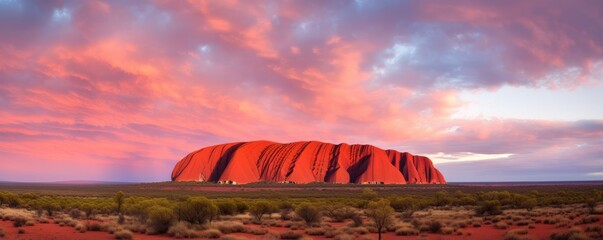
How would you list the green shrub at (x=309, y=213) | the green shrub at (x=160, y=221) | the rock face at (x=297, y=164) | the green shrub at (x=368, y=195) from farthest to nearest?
the rock face at (x=297, y=164), the green shrub at (x=368, y=195), the green shrub at (x=309, y=213), the green shrub at (x=160, y=221)

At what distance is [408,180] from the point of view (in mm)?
138875

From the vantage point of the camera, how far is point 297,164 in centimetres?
12719

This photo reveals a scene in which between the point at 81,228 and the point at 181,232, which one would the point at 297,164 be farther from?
the point at 181,232

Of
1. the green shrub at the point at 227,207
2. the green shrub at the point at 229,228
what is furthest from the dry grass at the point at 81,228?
the green shrub at the point at 227,207

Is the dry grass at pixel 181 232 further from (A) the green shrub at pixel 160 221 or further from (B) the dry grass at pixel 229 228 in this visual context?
(B) the dry grass at pixel 229 228

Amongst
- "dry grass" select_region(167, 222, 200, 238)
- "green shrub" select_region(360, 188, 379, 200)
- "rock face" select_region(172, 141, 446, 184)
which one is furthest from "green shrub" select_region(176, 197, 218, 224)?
"rock face" select_region(172, 141, 446, 184)

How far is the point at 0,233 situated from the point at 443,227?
2249 cm

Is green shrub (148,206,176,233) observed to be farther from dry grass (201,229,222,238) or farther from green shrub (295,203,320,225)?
green shrub (295,203,320,225)

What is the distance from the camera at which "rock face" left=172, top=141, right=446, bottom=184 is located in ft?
412

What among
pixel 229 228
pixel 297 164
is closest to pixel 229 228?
pixel 229 228

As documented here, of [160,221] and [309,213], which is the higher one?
[309,213]

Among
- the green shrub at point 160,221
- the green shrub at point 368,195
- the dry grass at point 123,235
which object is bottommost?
the dry grass at point 123,235

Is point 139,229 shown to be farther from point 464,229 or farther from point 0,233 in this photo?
point 464,229

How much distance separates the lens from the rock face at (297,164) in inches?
4948
